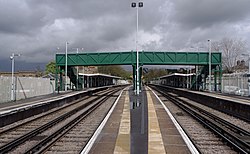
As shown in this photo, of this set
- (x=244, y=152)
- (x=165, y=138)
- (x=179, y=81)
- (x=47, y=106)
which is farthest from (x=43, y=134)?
(x=179, y=81)

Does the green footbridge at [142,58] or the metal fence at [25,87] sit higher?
the green footbridge at [142,58]

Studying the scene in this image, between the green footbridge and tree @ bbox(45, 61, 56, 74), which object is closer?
the green footbridge

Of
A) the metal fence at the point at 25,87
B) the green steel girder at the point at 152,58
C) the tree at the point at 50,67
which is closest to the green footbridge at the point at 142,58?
the green steel girder at the point at 152,58

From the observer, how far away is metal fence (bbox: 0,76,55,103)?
1110 inches

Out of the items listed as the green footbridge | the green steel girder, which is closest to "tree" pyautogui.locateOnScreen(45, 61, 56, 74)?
the green footbridge

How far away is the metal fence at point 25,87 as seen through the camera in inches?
1110

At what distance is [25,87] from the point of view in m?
34.0

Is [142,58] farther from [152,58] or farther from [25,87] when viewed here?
[25,87]

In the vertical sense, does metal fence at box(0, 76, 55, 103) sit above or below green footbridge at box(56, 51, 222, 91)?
below

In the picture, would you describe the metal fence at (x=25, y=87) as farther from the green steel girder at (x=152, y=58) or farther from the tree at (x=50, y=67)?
the tree at (x=50, y=67)

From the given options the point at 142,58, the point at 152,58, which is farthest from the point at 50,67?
the point at 152,58

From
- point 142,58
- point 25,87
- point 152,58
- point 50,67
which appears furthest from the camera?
point 50,67

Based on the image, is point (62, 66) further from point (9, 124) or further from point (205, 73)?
point (9, 124)

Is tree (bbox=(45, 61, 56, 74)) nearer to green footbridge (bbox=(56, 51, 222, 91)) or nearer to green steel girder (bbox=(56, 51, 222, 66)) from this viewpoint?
green footbridge (bbox=(56, 51, 222, 91))
